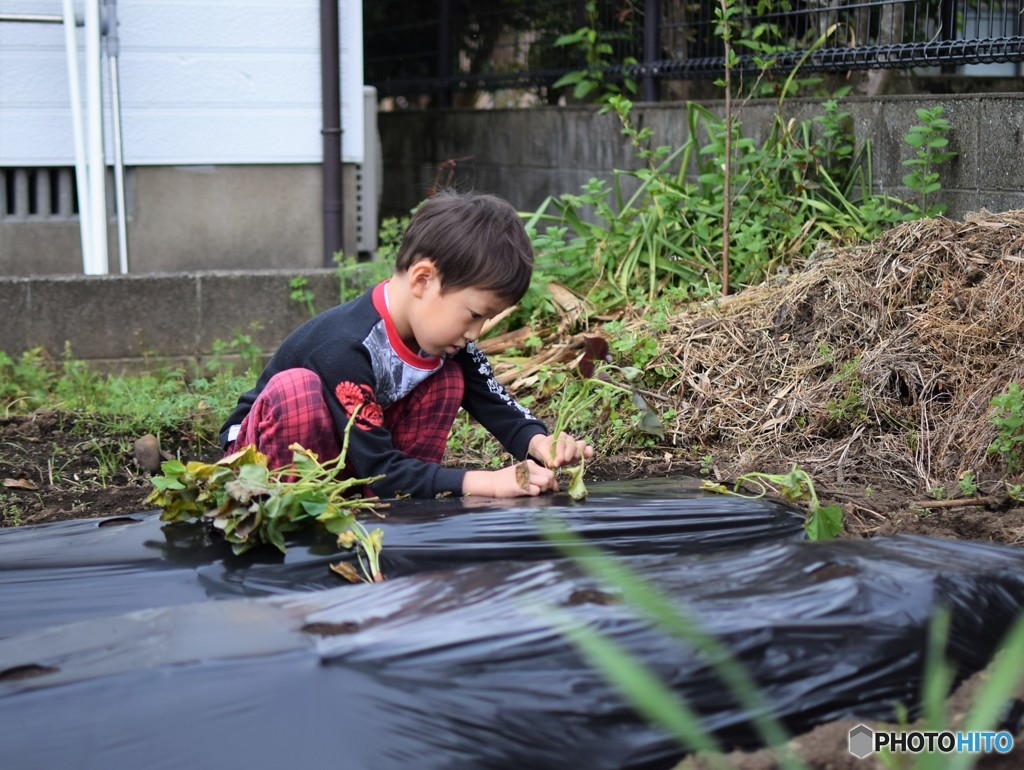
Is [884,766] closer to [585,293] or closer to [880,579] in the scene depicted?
[880,579]

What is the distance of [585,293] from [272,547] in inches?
105

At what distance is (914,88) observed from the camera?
204 inches

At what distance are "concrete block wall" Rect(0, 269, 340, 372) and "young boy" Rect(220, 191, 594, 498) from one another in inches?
83.0

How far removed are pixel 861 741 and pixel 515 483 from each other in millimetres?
1020

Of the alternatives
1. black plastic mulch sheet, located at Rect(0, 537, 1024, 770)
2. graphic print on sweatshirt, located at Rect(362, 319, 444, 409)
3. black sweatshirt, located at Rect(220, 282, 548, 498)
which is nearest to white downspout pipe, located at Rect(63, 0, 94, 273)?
black sweatshirt, located at Rect(220, 282, 548, 498)

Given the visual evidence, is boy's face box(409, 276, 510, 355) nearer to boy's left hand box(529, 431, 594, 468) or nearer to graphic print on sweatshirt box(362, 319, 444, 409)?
graphic print on sweatshirt box(362, 319, 444, 409)

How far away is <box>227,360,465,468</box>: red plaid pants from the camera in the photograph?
226cm

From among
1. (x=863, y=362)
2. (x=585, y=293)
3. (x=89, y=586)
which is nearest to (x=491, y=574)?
(x=89, y=586)

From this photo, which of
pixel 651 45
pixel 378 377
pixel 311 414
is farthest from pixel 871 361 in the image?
pixel 651 45

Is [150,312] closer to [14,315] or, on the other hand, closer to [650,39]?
[14,315]

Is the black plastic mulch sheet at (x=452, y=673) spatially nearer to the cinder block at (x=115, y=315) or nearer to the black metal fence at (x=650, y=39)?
the black metal fence at (x=650, y=39)

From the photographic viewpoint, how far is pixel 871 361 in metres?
3.00

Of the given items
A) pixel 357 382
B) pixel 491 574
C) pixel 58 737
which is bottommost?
pixel 58 737

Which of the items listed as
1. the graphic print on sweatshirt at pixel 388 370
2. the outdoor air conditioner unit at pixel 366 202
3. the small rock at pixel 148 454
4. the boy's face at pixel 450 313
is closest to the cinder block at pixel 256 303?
the outdoor air conditioner unit at pixel 366 202
